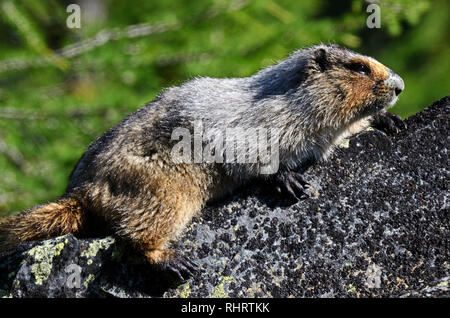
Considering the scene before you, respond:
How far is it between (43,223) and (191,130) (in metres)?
1.82

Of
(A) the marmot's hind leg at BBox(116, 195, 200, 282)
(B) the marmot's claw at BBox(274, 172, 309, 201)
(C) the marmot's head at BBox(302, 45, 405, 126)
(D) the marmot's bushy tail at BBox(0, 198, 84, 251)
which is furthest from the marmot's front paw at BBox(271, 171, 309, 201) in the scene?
(D) the marmot's bushy tail at BBox(0, 198, 84, 251)

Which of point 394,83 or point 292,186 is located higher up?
point 394,83

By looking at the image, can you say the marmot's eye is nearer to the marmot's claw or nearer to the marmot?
the marmot

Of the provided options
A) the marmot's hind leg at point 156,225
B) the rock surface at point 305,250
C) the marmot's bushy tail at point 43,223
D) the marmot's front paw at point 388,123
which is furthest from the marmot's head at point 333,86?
the marmot's bushy tail at point 43,223

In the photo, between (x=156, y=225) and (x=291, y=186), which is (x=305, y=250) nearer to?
(x=291, y=186)

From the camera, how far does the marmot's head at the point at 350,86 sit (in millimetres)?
5547

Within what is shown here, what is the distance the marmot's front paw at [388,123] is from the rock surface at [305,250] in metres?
0.43

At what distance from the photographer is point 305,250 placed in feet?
14.6

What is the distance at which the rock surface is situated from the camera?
4.28m

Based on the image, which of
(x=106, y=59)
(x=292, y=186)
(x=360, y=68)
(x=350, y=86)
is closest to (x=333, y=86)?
(x=350, y=86)

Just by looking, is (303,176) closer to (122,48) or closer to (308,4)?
(122,48)

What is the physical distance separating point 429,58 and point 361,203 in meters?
12.6

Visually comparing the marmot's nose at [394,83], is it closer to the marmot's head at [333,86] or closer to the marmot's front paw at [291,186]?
the marmot's head at [333,86]
